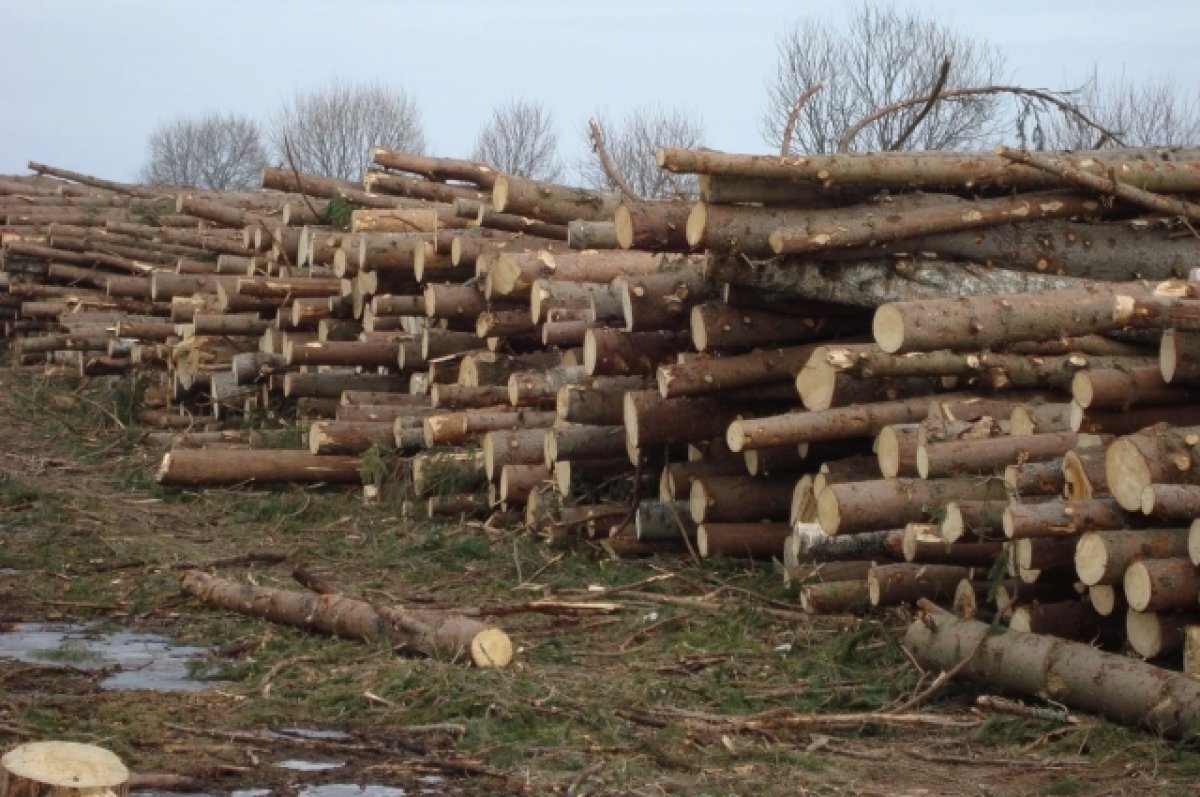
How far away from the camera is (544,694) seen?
6867 mm

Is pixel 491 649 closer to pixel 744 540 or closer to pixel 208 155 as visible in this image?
pixel 744 540

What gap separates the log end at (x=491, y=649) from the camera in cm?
737

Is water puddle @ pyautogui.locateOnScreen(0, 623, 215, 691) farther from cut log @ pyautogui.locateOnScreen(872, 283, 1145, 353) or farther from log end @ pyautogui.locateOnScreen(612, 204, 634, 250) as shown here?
cut log @ pyautogui.locateOnScreen(872, 283, 1145, 353)

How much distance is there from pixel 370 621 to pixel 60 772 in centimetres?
341

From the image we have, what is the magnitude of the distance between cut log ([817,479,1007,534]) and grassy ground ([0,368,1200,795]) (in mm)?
471

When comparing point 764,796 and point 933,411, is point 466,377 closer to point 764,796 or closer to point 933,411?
point 933,411

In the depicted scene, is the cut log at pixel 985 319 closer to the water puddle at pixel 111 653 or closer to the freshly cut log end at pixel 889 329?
the freshly cut log end at pixel 889 329

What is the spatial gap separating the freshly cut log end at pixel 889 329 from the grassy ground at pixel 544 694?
1.31 metres

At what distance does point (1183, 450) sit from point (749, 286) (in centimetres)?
331

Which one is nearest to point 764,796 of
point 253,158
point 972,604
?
point 972,604

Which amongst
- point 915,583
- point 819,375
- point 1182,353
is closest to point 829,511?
point 915,583

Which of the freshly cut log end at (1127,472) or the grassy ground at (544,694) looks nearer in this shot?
the grassy ground at (544,694)

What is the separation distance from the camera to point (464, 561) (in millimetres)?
10734

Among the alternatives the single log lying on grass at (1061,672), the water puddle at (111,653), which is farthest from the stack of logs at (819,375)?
the water puddle at (111,653)
